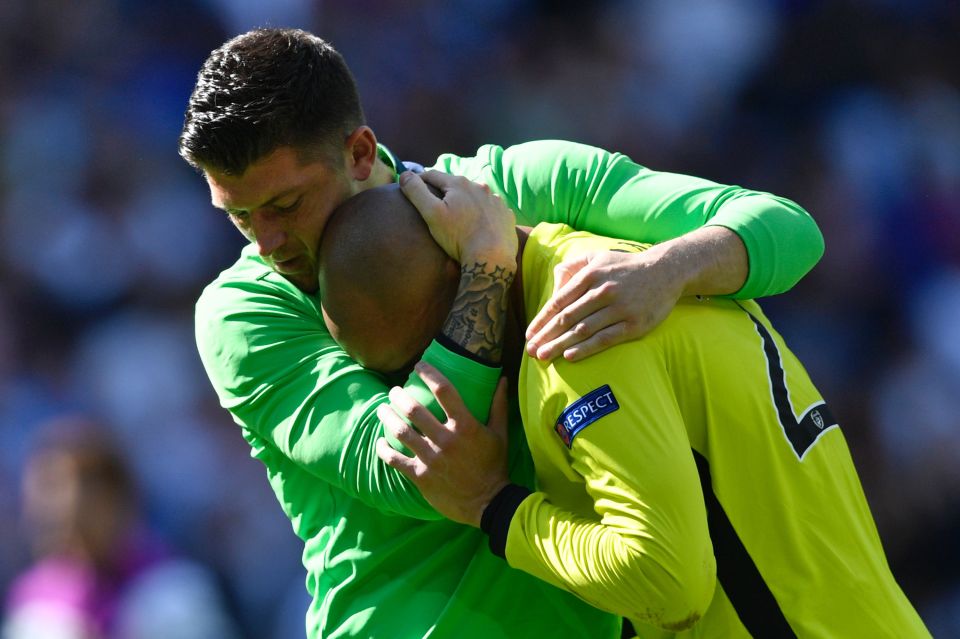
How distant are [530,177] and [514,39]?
399 cm

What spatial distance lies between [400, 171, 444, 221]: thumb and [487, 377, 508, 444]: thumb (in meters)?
0.37

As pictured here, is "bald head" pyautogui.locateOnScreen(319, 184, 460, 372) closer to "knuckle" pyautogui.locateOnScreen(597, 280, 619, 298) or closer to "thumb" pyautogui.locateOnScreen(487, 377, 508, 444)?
"thumb" pyautogui.locateOnScreen(487, 377, 508, 444)

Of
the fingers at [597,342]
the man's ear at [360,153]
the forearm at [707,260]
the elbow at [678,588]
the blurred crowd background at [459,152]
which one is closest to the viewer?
the elbow at [678,588]

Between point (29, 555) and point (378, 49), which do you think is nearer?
point (29, 555)

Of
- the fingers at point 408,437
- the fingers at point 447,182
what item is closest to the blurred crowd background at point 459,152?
the fingers at point 408,437

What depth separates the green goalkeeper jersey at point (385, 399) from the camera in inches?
104

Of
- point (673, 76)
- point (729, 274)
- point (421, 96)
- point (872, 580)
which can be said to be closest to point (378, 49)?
point (421, 96)

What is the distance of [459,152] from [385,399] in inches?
159

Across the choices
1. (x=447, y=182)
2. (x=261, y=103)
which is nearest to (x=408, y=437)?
(x=447, y=182)

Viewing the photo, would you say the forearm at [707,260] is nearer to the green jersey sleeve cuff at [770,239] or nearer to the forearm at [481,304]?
the green jersey sleeve cuff at [770,239]

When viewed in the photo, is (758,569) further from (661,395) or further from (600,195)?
(600,195)

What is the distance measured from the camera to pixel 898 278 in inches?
228

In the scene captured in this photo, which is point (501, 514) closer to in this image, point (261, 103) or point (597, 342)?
point (597, 342)

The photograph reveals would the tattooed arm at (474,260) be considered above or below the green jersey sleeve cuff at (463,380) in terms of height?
above
